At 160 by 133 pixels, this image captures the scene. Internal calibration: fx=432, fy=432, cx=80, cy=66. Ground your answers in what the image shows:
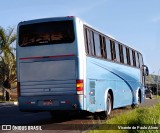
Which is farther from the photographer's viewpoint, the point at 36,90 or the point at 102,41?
the point at 102,41

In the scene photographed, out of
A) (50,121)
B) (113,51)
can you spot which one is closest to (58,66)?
(50,121)

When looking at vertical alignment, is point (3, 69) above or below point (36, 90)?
above

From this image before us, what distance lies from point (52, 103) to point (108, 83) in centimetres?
380

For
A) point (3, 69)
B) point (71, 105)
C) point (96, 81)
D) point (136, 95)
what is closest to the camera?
point (71, 105)

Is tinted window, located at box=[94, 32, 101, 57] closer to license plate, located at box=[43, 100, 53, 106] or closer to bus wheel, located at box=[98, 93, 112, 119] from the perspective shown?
bus wheel, located at box=[98, 93, 112, 119]

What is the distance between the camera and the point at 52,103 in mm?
14859

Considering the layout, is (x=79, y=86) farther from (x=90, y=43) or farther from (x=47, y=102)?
(x=90, y=43)

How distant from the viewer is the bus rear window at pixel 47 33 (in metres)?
14.9

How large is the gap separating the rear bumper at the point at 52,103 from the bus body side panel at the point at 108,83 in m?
0.62

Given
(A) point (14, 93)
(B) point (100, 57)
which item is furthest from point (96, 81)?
(A) point (14, 93)

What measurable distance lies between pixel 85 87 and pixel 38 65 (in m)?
1.83

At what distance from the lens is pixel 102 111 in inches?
687

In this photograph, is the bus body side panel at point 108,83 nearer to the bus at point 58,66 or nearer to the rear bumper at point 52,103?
the bus at point 58,66

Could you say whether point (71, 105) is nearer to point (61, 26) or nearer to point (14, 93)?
point (61, 26)
